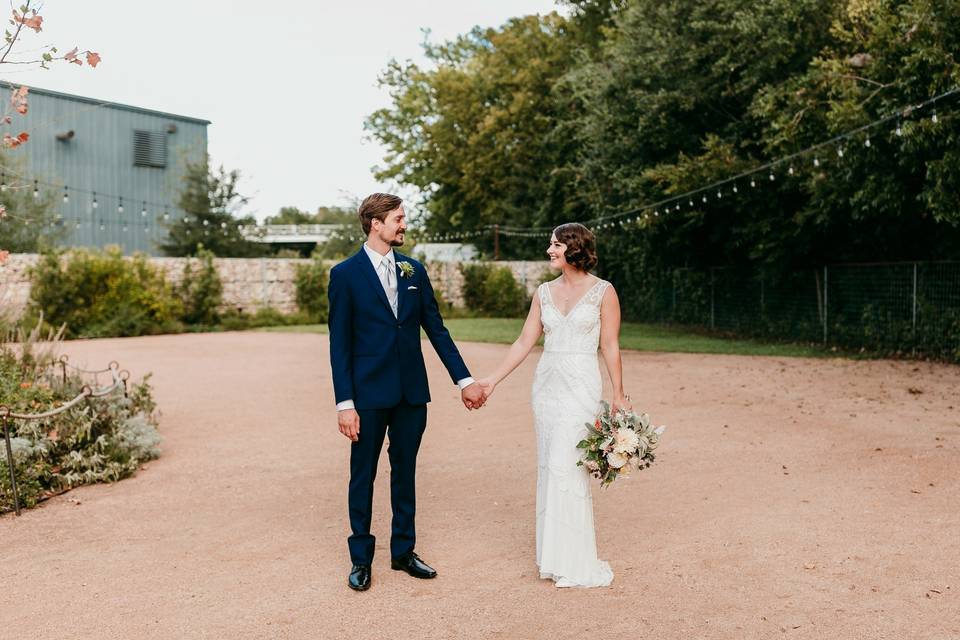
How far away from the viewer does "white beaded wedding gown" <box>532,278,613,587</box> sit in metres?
4.42

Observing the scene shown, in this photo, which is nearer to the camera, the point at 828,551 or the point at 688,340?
the point at 828,551

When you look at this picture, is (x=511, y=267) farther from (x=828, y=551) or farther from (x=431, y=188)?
(x=828, y=551)

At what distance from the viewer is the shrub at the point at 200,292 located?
90.5 ft

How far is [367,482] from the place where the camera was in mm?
4484

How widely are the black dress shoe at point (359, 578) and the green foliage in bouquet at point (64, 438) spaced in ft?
10.4

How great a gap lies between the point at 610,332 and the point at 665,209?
18.2 metres

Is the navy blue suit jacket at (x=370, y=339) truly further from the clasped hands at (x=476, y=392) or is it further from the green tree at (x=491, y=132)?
the green tree at (x=491, y=132)

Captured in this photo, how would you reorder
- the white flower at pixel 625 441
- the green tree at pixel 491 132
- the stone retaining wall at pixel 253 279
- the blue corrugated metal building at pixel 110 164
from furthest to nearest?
1. the green tree at pixel 491 132
2. the blue corrugated metal building at pixel 110 164
3. the stone retaining wall at pixel 253 279
4. the white flower at pixel 625 441

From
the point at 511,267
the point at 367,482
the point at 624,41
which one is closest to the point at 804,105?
the point at 624,41

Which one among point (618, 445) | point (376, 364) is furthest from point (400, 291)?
point (618, 445)

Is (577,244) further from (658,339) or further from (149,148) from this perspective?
(149,148)

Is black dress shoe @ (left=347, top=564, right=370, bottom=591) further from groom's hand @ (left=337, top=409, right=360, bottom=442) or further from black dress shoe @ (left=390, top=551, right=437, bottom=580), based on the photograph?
groom's hand @ (left=337, top=409, right=360, bottom=442)

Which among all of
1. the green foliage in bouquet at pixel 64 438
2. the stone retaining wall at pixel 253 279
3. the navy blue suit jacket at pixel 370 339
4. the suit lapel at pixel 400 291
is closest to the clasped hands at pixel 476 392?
the navy blue suit jacket at pixel 370 339

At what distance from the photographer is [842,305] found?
62.9ft
